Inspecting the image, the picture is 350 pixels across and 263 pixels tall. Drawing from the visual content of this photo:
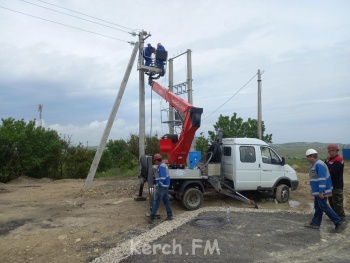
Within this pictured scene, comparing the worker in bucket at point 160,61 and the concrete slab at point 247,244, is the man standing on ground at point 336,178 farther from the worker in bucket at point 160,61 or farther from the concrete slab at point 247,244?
the worker in bucket at point 160,61

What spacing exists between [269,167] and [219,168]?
182cm

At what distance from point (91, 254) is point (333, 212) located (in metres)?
5.67

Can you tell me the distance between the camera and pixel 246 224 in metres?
9.07

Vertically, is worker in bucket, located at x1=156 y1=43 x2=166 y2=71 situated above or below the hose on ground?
above

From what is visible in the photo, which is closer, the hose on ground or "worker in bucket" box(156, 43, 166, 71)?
the hose on ground

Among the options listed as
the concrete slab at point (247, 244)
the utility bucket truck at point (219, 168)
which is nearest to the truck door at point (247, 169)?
the utility bucket truck at point (219, 168)

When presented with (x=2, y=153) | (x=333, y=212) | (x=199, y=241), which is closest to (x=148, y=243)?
(x=199, y=241)

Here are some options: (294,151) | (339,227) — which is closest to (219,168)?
(339,227)

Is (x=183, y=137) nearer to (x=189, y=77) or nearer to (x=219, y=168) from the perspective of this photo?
(x=219, y=168)

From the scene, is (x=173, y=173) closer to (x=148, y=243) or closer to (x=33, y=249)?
(x=148, y=243)

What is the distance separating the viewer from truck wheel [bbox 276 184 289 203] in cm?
1227

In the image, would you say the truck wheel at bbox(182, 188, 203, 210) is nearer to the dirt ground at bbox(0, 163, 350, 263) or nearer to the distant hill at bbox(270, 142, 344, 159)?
the dirt ground at bbox(0, 163, 350, 263)

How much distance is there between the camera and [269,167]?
12.2m

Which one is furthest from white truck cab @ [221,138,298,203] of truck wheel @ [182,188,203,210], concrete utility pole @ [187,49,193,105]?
concrete utility pole @ [187,49,193,105]
